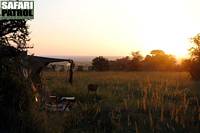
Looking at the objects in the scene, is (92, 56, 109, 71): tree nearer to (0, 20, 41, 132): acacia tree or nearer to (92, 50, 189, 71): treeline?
(92, 50, 189, 71): treeline

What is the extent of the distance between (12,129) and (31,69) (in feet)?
25.8

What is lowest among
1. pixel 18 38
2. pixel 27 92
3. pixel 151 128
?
pixel 151 128

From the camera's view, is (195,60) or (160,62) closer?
(195,60)

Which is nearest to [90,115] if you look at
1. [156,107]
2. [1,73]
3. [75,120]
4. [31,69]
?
[75,120]

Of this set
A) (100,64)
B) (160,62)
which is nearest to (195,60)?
(100,64)

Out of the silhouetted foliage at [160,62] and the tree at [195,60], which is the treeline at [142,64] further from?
the tree at [195,60]

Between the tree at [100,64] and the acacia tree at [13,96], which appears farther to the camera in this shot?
the tree at [100,64]

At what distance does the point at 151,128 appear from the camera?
49.2ft

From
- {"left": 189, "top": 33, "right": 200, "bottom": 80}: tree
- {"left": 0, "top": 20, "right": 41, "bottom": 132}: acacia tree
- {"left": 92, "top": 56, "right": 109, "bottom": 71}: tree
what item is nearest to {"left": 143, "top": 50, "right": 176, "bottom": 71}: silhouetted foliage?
{"left": 92, "top": 56, "right": 109, "bottom": 71}: tree

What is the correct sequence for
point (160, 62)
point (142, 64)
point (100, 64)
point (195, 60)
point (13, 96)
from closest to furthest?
point (13, 96) < point (195, 60) < point (100, 64) < point (142, 64) < point (160, 62)

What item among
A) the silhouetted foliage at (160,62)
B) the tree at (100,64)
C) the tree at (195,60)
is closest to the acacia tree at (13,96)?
the tree at (195,60)

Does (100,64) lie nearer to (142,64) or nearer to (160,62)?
(142,64)

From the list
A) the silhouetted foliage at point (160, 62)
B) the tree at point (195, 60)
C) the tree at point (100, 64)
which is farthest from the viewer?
the silhouetted foliage at point (160, 62)

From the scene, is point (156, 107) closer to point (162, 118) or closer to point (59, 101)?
point (162, 118)
